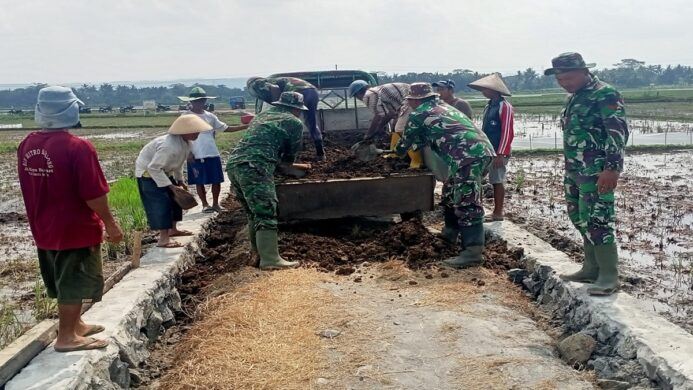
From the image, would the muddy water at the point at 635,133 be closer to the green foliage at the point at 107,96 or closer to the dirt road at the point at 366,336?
the dirt road at the point at 366,336

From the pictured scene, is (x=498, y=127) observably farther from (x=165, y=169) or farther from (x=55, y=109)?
(x=55, y=109)

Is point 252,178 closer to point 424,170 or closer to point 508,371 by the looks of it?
point 424,170

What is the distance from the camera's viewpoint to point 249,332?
12.9 ft

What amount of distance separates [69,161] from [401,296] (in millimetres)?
2418

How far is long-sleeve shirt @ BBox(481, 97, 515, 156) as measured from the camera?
6578 millimetres

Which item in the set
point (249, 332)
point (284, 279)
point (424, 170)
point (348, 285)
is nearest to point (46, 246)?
point (249, 332)

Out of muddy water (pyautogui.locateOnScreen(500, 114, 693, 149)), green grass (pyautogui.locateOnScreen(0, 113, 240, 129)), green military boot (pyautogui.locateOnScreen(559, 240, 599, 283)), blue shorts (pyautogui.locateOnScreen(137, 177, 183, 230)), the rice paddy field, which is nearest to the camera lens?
green military boot (pyautogui.locateOnScreen(559, 240, 599, 283))

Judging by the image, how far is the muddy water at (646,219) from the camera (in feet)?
16.8

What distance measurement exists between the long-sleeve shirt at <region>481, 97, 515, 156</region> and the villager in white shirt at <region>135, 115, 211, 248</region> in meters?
2.91

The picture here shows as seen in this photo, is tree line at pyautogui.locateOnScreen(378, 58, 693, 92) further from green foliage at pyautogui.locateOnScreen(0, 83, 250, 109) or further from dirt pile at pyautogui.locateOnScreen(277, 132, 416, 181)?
dirt pile at pyautogui.locateOnScreen(277, 132, 416, 181)

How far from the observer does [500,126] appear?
6.62 meters

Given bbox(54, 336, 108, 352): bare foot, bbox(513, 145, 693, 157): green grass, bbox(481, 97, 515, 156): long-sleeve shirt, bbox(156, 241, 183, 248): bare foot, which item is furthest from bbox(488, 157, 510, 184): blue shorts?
bbox(513, 145, 693, 157): green grass

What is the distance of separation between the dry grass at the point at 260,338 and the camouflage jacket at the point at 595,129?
6.21 feet

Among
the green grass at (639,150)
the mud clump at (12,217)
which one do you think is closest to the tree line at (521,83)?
the green grass at (639,150)
